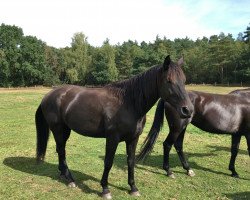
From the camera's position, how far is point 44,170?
23.4ft

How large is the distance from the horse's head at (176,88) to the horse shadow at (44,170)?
Answer: 88.9 inches

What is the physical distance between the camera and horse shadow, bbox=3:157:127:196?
20.6 feet

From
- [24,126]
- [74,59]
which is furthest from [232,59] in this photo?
[24,126]

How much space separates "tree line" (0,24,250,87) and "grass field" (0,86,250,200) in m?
53.6

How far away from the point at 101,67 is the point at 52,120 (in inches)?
2701

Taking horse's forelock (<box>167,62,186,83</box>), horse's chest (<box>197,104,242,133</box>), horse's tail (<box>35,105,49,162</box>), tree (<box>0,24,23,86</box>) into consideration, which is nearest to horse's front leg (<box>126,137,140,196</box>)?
horse's forelock (<box>167,62,186,83</box>)

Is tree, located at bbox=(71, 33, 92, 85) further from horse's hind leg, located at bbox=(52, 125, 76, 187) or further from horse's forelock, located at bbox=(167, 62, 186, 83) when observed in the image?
horse's forelock, located at bbox=(167, 62, 186, 83)

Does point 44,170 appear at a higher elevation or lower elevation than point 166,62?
lower

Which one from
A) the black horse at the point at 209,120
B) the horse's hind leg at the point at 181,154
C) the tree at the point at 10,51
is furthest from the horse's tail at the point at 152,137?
the tree at the point at 10,51

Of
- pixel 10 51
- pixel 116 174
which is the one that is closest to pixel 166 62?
pixel 116 174

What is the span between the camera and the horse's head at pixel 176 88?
485 cm

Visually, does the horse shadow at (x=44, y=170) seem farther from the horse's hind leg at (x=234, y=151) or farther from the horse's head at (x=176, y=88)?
the horse's hind leg at (x=234, y=151)

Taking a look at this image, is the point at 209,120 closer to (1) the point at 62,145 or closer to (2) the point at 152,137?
(2) the point at 152,137

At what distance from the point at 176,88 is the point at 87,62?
6938cm
